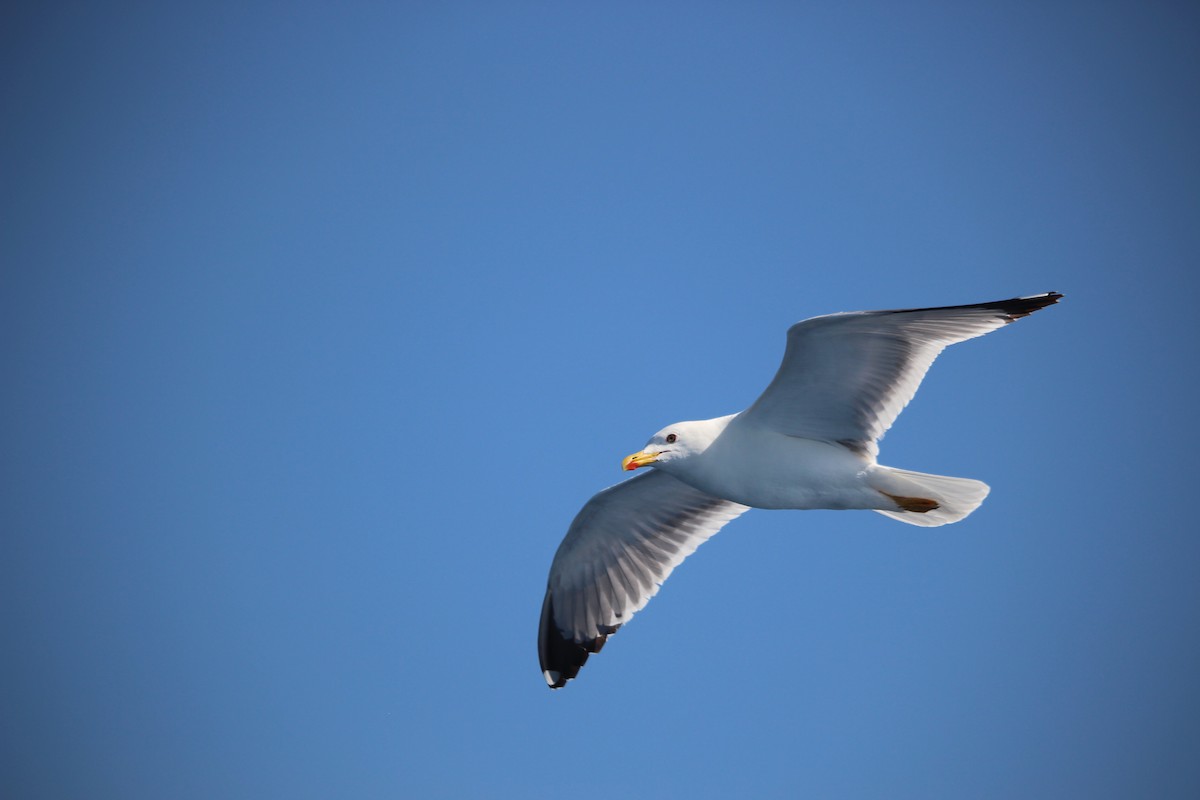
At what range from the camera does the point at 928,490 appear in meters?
6.31

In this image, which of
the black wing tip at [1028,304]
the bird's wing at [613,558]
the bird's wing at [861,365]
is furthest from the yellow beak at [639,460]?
the black wing tip at [1028,304]

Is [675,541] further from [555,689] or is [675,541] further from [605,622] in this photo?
[555,689]

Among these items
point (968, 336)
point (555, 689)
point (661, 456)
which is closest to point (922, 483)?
point (968, 336)

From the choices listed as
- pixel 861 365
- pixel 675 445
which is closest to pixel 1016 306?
pixel 861 365

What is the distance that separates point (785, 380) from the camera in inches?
247

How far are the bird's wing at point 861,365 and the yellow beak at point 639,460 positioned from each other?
65 cm

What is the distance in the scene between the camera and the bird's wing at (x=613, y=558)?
26.2 feet

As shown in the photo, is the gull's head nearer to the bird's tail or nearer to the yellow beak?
the yellow beak

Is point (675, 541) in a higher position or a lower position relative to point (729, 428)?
lower

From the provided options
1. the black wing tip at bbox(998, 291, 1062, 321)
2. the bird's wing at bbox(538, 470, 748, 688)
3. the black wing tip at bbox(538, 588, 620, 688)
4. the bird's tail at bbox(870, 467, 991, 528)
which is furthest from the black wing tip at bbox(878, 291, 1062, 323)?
the black wing tip at bbox(538, 588, 620, 688)

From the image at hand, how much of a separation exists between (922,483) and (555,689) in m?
3.68

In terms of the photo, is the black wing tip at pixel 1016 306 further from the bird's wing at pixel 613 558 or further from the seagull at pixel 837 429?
the bird's wing at pixel 613 558

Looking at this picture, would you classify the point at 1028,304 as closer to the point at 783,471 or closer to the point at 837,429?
the point at 837,429

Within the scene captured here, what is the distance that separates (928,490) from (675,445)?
1.59m
